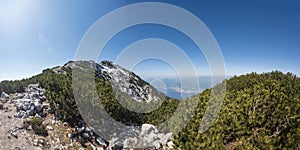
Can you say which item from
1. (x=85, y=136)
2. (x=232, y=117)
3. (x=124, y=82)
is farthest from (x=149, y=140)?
(x=124, y=82)

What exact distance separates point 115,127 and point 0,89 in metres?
17.2

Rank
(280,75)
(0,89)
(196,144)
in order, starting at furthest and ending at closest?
(280,75)
(0,89)
(196,144)

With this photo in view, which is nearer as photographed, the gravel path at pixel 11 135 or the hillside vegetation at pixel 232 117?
the hillside vegetation at pixel 232 117

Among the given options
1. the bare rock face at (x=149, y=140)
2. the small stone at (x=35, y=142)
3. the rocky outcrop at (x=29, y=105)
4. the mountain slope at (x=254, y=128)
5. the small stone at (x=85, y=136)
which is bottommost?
the mountain slope at (x=254, y=128)

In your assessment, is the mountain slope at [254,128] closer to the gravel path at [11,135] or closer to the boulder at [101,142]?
the boulder at [101,142]

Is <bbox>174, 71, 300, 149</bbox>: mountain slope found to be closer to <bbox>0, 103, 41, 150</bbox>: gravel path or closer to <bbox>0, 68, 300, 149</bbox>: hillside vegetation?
<bbox>0, 68, 300, 149</bbox>: hillside vegetation

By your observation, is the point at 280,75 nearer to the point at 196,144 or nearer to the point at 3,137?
the point at 196,144

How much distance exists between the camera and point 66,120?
24.8 meters

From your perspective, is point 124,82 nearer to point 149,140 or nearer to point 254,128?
point 149,140

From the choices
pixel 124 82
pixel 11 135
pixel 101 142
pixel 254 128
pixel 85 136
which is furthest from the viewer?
pixel 124 82

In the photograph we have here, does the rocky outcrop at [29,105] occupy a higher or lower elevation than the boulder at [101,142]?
higher

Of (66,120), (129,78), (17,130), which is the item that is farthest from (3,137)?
(129,78)

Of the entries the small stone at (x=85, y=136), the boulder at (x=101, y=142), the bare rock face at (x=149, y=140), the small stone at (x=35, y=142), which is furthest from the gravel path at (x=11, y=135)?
the bare rock face at (x=149, y=140)

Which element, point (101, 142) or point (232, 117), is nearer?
point (232, 117)
